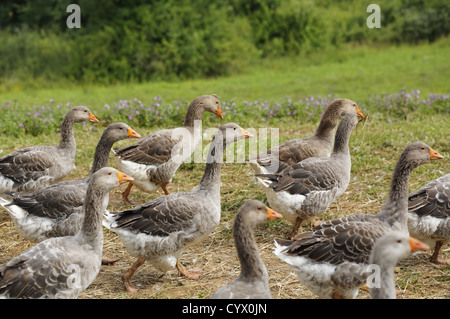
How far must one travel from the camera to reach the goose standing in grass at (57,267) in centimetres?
445

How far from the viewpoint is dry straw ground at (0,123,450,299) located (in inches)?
211

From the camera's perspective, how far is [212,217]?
570 cm

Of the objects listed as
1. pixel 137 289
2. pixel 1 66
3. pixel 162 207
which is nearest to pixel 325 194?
pixel 162 207

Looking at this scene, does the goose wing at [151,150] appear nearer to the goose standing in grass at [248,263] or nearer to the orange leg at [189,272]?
the orange leg at [189,272]

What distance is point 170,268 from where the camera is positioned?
557 cm

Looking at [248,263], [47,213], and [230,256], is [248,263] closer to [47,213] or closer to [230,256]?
[230,256]

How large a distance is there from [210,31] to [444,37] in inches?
387

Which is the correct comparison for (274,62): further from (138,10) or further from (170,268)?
(170,268)

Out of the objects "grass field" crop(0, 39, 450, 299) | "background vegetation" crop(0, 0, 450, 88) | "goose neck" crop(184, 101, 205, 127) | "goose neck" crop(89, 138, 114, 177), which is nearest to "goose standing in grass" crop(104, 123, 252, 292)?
"grass field" crop(0, 39, 450, 299)

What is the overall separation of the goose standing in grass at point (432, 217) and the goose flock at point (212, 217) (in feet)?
0.04

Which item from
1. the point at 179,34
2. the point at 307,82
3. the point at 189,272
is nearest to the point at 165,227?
the point at 189,272

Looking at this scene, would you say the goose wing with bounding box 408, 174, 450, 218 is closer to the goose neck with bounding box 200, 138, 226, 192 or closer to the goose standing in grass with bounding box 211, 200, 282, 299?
the goose standing in grass with bounding box 211, 200, 282, 299

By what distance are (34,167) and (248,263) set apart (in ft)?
13.4

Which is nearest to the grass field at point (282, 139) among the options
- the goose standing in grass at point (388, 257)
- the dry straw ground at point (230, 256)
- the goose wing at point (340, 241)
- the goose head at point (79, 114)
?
the dry straw ground at point (230, 256)
